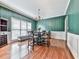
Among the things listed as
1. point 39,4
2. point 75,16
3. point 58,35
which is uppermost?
point 39,4

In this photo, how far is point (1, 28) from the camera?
5.10 metres

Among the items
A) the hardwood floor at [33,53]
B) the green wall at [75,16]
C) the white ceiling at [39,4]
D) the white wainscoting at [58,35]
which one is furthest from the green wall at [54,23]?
the green wall at [75,16]

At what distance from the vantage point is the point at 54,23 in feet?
31.0

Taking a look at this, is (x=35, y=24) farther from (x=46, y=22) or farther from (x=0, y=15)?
(x=0, y=15)

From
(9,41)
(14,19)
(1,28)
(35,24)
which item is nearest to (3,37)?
(1,28)

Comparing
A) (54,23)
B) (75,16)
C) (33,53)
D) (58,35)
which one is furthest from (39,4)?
(58,35)

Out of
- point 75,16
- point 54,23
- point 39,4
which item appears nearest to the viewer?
point 75,16

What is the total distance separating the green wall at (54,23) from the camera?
8766mm

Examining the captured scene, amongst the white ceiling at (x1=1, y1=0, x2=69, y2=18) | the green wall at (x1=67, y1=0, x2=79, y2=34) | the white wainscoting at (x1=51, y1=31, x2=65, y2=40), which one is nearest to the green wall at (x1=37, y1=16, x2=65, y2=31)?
the white wainscoting at (x1=51, y1=31, x2=65, y2=40)

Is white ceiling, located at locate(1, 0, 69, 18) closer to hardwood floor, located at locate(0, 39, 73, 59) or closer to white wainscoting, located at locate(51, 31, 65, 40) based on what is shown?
hardwood floor, located at locate(0, 39, 73, 59)

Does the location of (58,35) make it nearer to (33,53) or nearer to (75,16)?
(33,53)

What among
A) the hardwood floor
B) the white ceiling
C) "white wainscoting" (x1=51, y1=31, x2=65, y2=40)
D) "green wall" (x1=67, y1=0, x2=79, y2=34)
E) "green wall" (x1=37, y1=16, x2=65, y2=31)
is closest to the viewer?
"green wall" (x1=67, y1=0, x2=79, y2=34)

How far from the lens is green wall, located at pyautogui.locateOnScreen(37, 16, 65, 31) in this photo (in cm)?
877

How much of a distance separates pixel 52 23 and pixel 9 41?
564 cm
